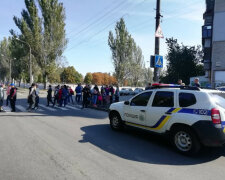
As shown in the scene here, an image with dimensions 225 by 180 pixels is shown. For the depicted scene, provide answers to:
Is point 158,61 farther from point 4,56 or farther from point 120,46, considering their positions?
point 4,56

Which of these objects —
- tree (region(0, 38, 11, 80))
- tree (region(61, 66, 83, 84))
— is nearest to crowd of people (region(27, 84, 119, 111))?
tree (region(0, 38, 11, 80))

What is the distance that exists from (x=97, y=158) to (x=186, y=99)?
259 cm

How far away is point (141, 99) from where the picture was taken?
6082 millimetres

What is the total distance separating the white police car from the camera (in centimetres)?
429

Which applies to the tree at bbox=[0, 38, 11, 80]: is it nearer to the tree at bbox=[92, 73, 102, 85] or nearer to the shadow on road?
the shadow on road

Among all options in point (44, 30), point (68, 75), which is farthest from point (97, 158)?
point (68, 75)

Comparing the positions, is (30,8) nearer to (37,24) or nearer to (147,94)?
(37,24)

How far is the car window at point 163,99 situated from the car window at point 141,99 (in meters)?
0.30

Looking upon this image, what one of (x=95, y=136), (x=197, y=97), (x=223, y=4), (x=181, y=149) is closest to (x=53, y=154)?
(x=95, y=136)

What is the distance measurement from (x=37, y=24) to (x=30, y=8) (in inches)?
121

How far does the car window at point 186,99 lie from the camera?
4700 mm

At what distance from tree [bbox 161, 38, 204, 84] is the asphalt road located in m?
26.0

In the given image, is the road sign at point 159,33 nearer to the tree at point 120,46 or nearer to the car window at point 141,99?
the car window at point 141,99

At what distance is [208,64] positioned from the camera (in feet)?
80.3
